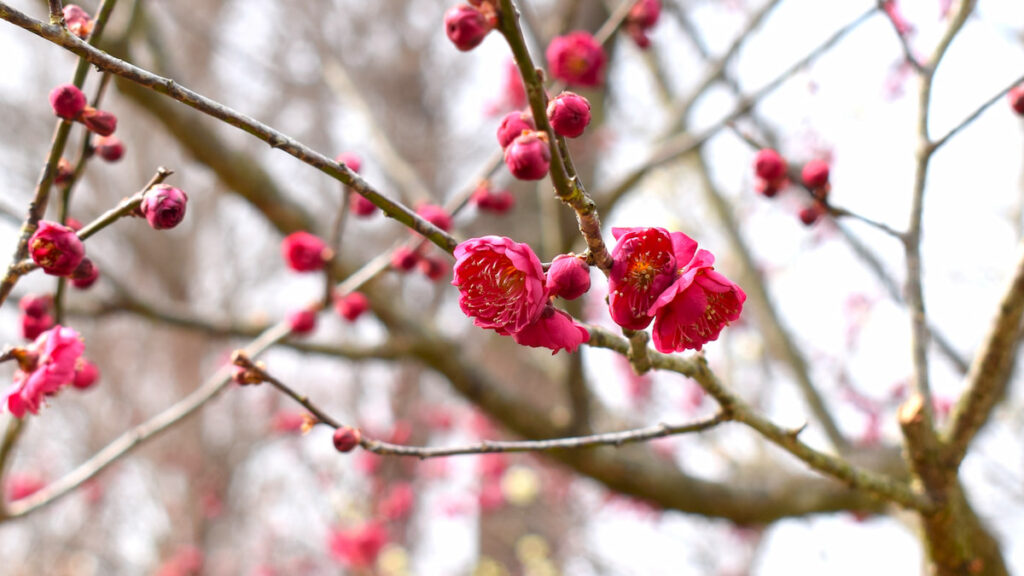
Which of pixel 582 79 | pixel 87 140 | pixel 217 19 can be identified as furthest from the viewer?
pixel 217 19

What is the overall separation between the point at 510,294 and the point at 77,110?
0.72 m

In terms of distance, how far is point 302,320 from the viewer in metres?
1.86

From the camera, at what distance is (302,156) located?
84 cm

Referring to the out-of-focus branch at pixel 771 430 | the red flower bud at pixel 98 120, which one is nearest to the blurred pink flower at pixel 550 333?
the out-of-focus branch at pixel 771 430

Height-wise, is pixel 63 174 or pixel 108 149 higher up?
pixel 108 149

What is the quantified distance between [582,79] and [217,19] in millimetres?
6877

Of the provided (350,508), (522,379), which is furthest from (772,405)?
(350,508)

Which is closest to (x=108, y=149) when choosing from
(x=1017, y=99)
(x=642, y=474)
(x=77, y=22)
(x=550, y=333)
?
(x=77, y=22)

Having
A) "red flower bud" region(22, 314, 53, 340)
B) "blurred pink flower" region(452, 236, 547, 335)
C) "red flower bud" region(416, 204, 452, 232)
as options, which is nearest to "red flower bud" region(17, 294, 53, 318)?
"red flower bud" region(22, 314, 53, 340)

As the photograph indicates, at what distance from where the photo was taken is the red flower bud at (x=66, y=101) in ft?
3.44

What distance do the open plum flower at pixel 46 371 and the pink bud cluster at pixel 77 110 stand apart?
0.31 metres

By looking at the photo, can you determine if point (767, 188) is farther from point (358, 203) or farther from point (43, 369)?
point (43, 369)

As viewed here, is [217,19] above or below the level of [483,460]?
above

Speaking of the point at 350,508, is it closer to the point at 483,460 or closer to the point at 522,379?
the point at 483,460
